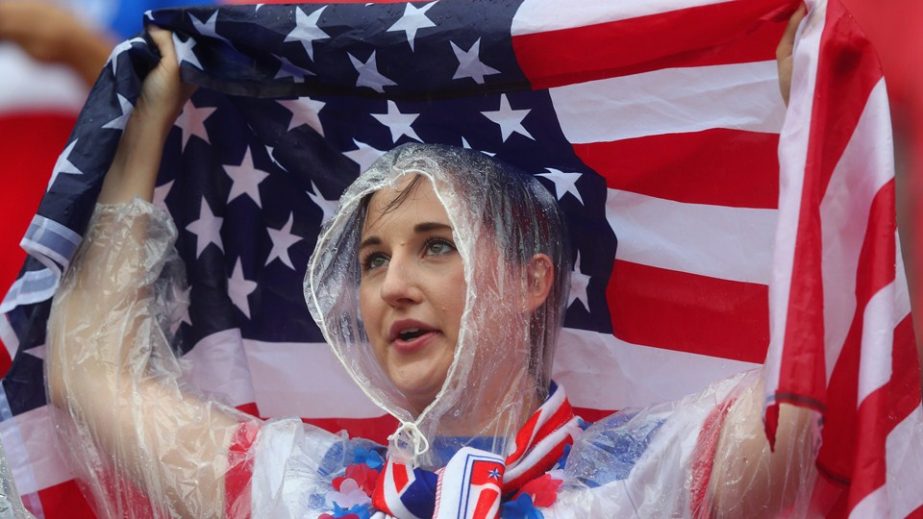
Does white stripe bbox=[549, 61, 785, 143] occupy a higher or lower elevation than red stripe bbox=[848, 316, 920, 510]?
higher

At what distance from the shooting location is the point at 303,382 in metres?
3.29

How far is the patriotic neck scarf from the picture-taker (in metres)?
2.53

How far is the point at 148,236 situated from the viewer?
121 inches

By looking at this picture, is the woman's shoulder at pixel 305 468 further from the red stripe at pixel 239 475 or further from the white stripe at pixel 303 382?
the white stripe at pixel 303 382

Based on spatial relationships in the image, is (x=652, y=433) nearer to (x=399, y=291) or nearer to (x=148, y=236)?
(x=399, y=291)

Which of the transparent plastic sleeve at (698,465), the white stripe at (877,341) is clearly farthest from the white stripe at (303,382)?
the white stripe at (877,341)

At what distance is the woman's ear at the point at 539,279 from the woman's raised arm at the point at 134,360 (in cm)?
71

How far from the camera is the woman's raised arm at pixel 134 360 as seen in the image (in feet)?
9.40

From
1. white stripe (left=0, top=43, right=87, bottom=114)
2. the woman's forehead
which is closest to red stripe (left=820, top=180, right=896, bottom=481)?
the woman's forehead

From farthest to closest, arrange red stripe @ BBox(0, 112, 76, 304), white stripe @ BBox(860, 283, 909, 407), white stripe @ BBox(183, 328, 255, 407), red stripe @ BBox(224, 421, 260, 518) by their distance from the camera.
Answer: red stripe @ BBox(0, 112, 76, 304), white stripe @ BBox(183, 328, 255, 407), red stripe @ BBox(224, 421, 260, 518), white stripe @ BBox(860, 283, 909, 407)

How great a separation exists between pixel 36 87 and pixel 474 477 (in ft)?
5.11

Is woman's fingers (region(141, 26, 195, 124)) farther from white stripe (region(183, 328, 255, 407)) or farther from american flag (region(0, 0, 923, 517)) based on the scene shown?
white stripe (region(183, 328, 255, 407))

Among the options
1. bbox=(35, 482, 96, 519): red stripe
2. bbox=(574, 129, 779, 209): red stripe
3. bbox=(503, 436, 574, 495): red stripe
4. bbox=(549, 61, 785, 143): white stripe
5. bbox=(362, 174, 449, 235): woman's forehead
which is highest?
bbox=(549, 61, 785, 143): white stripe

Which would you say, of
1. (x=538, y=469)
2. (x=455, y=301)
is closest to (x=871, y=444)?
(x=538, y=469)
